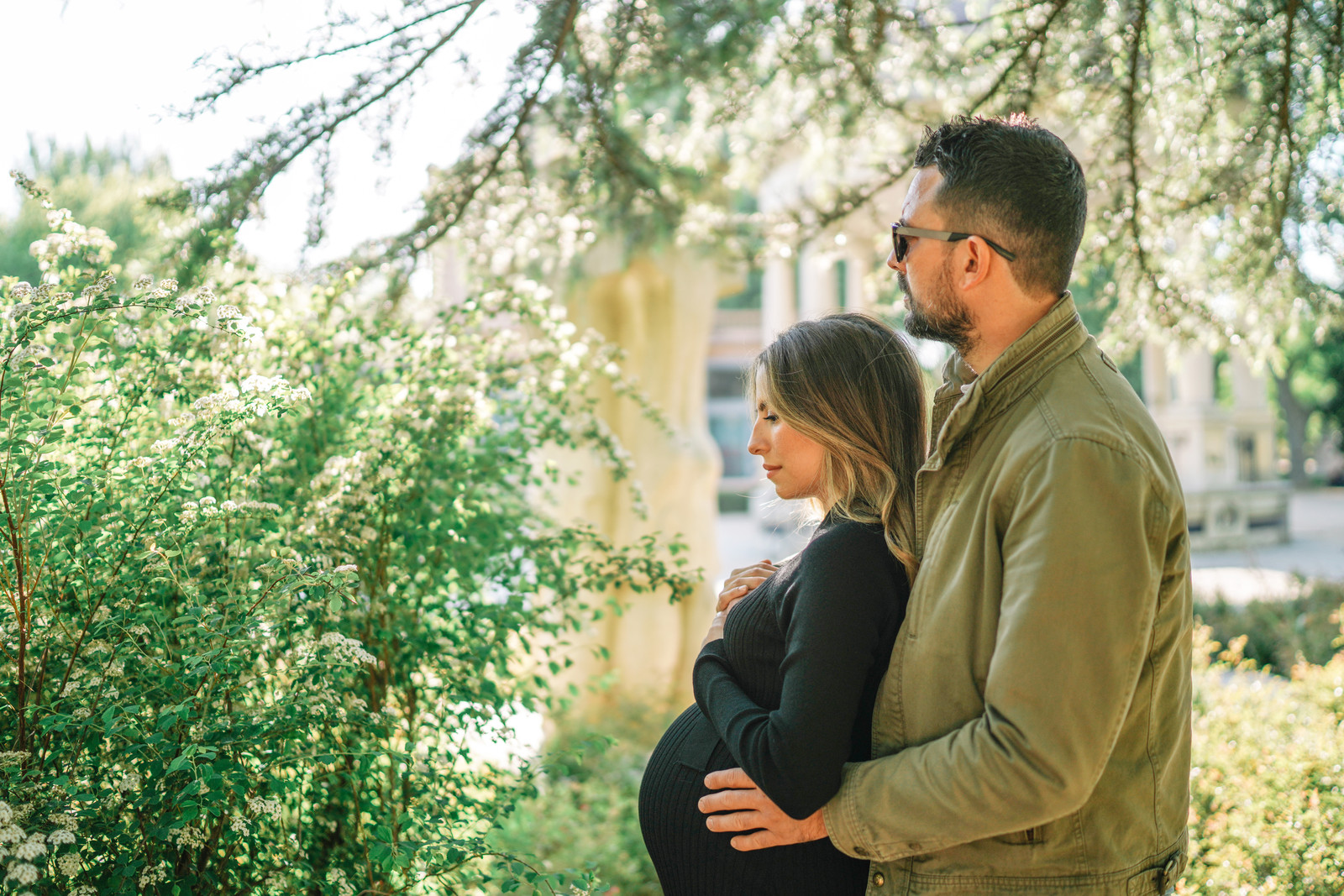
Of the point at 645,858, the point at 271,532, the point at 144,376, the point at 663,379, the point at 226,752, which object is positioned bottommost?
the point at 645,858

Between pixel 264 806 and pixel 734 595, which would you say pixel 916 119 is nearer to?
pixel 734 595

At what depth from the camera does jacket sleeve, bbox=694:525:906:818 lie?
1.59 m

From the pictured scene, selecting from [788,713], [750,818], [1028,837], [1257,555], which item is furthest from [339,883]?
[1257,555]

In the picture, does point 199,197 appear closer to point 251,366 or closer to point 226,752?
point 251,366

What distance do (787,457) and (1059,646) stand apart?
741 millimetres

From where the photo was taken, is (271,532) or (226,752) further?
(271,532)

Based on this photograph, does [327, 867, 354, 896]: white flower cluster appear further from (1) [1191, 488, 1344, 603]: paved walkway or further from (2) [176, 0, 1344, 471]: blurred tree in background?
(1) [1191, 488, 1344, 603]: paved walkway

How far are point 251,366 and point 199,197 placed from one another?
1235 mm

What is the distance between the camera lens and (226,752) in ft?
6.13

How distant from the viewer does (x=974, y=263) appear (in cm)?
168

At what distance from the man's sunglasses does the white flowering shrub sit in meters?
1.23

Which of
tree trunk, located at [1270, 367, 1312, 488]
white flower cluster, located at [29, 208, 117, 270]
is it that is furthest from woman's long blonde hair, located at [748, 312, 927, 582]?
tree trunk, located at [1270, 367, 1312, 488]

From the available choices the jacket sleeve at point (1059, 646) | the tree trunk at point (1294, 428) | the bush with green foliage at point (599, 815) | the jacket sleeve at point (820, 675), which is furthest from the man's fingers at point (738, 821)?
the tree trunk at point (1294, 428)

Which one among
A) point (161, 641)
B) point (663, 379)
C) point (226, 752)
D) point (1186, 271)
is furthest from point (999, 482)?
point (663, 379)
